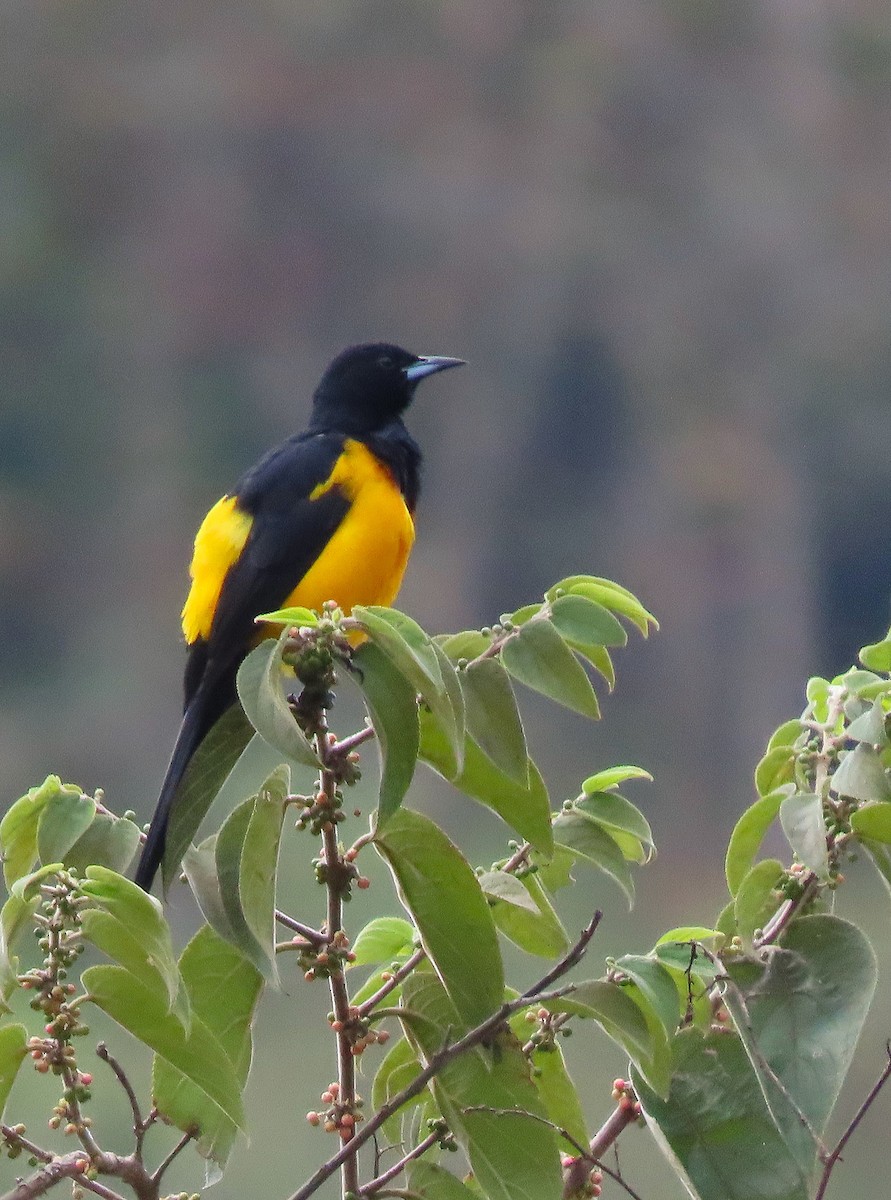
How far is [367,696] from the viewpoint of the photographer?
0.72 meters

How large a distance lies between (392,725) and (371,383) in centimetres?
157

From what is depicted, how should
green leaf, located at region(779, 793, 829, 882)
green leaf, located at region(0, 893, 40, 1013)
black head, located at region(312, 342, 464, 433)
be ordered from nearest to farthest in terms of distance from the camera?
green leaf, located at region(0, 893, 40, 1013)
green leaf, located at region(779, 793, 829, 882)
black head, located at region(312, 342, 464, 433)

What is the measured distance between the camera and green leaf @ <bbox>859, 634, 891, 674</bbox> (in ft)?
2.90

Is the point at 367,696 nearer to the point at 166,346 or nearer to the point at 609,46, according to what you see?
the point at 166,346

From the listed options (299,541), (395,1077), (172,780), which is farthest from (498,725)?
(299,541)

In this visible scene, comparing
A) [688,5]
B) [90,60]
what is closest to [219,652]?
[688,5]

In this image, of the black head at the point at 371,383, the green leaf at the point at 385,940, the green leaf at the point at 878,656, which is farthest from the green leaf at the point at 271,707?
the black head at the point at 371,383

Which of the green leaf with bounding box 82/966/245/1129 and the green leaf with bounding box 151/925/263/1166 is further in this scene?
the green leaf with bounding box 151/925/263/1166

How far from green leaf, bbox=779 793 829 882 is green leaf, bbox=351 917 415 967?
24cm

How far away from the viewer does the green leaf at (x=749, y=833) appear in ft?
2.85

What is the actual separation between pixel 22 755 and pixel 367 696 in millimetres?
5698

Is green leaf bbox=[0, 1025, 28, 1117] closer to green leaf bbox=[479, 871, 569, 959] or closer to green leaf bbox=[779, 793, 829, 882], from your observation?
green leaf bbox=[479, 871, 569, 959]

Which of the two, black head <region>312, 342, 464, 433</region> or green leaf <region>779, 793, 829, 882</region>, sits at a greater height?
black head <region>312, 342, 464, 433</region>

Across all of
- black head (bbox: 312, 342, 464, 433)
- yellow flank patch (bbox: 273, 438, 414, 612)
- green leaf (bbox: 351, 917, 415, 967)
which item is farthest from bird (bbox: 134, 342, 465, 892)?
green leaf (bbox: 351, 917, 415, 967)
